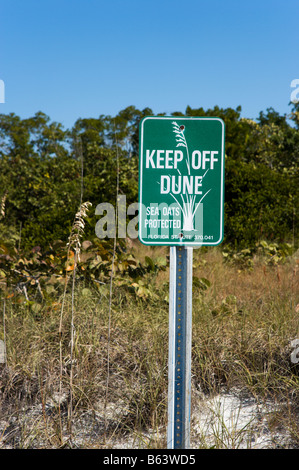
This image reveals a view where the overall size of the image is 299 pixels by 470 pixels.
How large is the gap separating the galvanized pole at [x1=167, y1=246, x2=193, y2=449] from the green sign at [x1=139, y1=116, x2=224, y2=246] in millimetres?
119

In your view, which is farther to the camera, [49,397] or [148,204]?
[49,397]

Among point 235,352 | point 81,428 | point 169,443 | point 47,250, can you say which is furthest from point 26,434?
point 47,250

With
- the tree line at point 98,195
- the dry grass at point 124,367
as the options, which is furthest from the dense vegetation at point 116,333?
the tree line at point 98,195

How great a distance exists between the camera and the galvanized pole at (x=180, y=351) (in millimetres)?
2064

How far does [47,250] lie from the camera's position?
4117mm

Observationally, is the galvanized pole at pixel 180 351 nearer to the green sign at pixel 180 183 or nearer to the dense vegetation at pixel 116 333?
the green sign at pixel 180 183

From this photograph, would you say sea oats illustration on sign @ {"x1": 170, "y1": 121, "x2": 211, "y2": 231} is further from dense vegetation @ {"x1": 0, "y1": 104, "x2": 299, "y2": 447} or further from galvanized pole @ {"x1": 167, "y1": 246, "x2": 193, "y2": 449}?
dense vegetation @ {"x1": 0, "y1": 104, "x2": 299, "y2": 447}

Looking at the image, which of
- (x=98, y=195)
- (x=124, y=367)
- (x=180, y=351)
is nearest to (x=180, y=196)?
(x=180, y=351)

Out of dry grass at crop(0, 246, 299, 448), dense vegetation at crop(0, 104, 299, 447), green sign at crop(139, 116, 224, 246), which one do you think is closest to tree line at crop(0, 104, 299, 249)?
dense vegetation at crop(0, 104, 299, 447)

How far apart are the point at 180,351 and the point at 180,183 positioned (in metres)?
0.82

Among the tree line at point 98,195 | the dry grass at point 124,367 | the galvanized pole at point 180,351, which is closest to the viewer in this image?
the galvanized pole at point 180,351

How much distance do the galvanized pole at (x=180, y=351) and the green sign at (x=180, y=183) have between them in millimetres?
119
